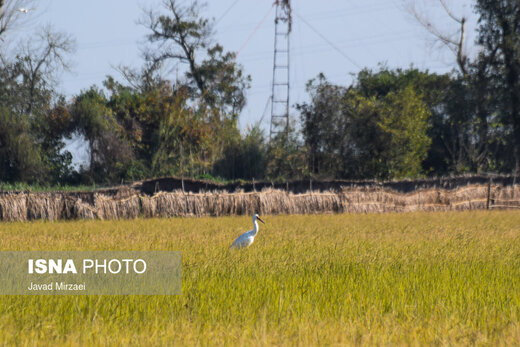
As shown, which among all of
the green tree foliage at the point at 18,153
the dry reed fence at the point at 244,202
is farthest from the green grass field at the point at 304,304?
the green tree foliage at the point at 18,153

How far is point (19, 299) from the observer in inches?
213

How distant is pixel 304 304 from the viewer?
5418 mm

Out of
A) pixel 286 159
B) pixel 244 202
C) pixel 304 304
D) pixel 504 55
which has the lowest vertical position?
pixel 304 304

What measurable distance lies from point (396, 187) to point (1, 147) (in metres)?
18.0

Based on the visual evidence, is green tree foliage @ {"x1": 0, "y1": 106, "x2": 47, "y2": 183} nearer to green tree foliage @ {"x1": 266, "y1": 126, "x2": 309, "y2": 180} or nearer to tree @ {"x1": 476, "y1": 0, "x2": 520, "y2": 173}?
green tree foliage @ {"x1": 266, "y1": 126, "x2": 309, "y2": 180}

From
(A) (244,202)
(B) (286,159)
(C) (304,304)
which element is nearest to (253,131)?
(B) (286,159)

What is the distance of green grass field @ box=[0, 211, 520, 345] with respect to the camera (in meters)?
4.40

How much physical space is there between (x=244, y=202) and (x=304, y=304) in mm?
14920

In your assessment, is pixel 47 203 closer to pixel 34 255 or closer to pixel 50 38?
pixel 34 255

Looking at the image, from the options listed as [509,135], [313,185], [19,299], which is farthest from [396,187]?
[19,299]

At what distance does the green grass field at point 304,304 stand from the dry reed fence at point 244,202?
27.8 feet

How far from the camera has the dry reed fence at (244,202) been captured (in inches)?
699

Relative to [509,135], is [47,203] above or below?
below

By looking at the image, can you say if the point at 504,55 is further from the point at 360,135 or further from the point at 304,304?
the point at 304,304
